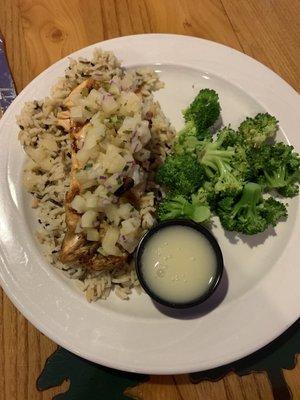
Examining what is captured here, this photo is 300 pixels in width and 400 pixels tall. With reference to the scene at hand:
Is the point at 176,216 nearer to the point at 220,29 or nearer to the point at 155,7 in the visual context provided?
the point at 220,29

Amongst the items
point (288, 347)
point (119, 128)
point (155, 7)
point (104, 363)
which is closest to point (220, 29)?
point (155, 7)

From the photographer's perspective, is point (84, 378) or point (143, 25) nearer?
point (84, 378)

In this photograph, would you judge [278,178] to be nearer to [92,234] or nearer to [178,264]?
[178,264]

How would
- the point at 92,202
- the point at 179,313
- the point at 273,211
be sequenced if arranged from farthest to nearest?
the point at 273,211
the point at 179,313
the point at 92,202

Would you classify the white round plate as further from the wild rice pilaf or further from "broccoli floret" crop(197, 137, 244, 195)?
"broccoli floret" crop(197, 137, 244, 195)

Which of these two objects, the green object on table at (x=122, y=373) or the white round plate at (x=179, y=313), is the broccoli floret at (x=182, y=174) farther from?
the green object on table at (x=122, y=373)

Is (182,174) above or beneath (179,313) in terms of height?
above

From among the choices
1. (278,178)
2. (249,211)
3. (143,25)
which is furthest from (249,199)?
(143,25)
